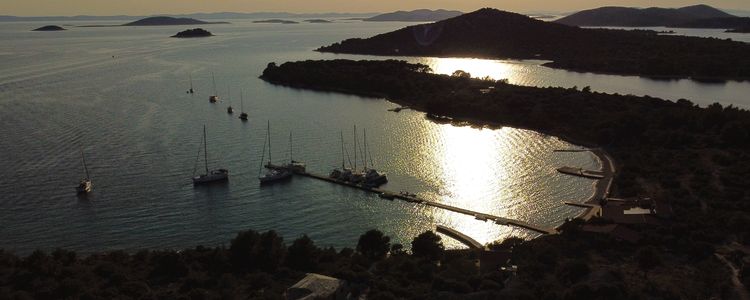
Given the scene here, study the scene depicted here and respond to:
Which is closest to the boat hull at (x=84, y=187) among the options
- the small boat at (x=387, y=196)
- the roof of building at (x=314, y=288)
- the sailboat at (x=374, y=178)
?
the sailboat at (x=374, y=178)

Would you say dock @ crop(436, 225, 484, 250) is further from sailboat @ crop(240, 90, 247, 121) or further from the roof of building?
sailboat @ crop(240, 90, 247, 121)

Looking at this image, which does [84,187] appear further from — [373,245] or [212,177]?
[373,245]

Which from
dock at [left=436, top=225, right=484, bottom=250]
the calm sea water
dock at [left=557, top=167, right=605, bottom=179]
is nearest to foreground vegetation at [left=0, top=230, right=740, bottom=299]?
dock at [left=436, top=225, right=484, bottom=250]

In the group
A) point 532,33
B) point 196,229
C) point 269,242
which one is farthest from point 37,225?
point 532,33

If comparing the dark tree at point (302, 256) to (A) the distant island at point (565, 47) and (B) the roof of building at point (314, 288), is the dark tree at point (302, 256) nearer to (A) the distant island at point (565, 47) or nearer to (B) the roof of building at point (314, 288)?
(B) the roof of building at point (314, 288)

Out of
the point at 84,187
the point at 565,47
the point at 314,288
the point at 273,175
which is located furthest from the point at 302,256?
the point at 565,47

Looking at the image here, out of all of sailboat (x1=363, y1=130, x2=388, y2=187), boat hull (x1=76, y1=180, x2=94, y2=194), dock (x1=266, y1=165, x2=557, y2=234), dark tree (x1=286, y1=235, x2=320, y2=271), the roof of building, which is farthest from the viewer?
sailboat (x1=363, y1=130, x2=388, y2=187)

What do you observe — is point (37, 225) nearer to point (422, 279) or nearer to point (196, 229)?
point (196, 229)
